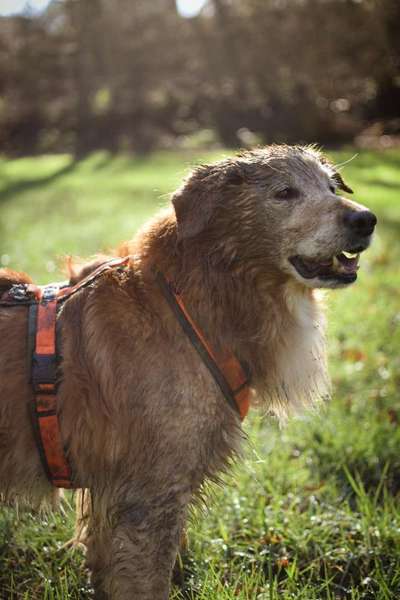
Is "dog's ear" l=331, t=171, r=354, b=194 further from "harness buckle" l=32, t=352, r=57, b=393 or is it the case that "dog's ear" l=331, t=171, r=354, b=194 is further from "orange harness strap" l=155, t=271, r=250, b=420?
"harness buckle" l=32, t=352, r=57, b=393

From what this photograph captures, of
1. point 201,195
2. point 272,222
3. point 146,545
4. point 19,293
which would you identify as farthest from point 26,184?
point 146,545

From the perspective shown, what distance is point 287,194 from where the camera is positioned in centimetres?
275

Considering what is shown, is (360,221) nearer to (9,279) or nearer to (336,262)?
(336,262)

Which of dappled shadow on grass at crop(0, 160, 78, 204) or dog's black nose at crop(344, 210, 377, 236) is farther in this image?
dappled shadow on grass at crop(0, 160, 78, 204)

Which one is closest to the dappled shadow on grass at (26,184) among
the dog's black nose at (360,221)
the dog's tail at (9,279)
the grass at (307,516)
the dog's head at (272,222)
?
the grass at (307,516)

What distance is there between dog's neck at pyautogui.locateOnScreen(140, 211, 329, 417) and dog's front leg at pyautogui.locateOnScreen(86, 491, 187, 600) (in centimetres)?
70

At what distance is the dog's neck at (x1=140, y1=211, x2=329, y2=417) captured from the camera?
2.59 meters

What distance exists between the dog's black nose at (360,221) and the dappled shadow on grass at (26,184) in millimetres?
11767

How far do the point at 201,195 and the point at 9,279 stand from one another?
1.00 m

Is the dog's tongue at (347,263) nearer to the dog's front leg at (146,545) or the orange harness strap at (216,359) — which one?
the orange harness strap at (216,359)

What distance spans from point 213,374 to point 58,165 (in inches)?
719

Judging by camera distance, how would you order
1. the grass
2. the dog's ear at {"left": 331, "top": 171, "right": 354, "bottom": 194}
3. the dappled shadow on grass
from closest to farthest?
the grass → the dog's ear at {"left": 331, "top": 171, "right": 354, "bottom": 194} → the dappled shadow on grass

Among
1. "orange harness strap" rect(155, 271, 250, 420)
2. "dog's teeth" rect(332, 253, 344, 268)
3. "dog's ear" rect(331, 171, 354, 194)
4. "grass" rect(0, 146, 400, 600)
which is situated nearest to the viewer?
"orange harness strap" rect(155, 271, 250, 420)

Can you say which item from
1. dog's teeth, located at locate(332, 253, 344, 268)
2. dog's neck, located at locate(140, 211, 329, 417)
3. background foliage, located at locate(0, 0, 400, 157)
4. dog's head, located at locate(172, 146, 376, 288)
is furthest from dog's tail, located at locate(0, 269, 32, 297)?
background foliage, located at locate(0, 0, 400, 157)
